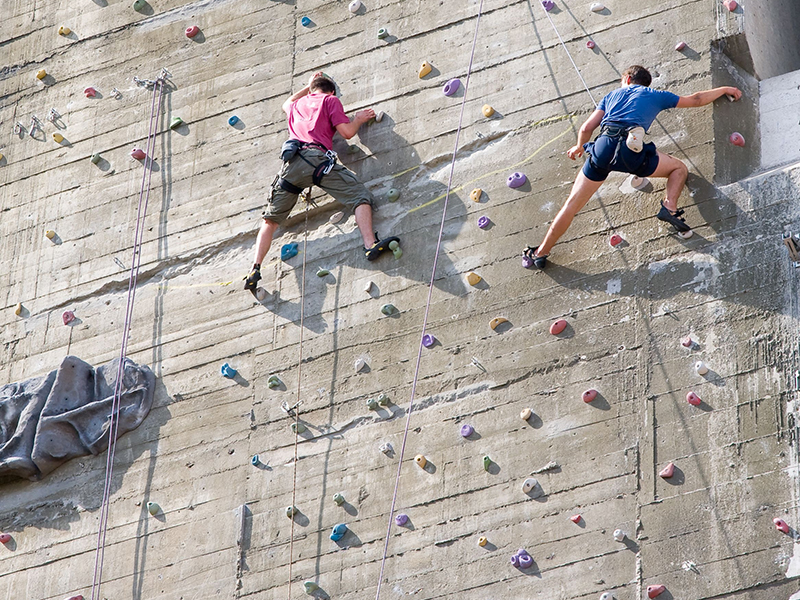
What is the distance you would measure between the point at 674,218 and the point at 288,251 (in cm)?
241

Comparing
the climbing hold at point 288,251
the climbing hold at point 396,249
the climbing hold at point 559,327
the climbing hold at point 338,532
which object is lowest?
the climbing hold at point 338,532

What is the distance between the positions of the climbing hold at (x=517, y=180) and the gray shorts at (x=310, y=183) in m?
0.85

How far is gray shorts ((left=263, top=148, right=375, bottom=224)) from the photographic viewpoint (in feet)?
25.8

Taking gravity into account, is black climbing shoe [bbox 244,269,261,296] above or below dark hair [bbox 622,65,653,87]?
below

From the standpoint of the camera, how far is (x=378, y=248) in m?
7.80

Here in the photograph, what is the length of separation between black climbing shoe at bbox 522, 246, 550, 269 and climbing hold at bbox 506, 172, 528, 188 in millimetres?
448

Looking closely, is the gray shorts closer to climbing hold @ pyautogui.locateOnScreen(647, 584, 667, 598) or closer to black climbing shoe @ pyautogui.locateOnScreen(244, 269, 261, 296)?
black climbing shoe @ pyautogui.locateOnScreen(244, 269, 261, 296)

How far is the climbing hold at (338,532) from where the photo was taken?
23.4 ft

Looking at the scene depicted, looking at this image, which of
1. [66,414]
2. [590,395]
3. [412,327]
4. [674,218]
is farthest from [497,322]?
[66,414]

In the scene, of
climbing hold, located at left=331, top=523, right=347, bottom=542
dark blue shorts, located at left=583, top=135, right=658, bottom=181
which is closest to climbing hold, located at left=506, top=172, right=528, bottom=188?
dark blue shorts, located at left=583, top=135, right=658, bottom=181

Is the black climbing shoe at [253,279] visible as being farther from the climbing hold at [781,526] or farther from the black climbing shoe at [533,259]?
the climbing hold at [781,526]

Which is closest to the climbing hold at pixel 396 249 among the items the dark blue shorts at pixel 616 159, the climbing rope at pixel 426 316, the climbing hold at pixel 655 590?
the climbing rope at pixel 426 316

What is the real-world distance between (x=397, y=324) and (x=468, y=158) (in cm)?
108

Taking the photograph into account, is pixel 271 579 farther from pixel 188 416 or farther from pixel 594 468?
pixel 594 468
